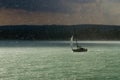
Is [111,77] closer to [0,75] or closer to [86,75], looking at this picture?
[86,75]

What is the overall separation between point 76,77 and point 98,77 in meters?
4.79

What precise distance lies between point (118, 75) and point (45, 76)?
53.7 feet

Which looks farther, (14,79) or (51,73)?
(51,73)

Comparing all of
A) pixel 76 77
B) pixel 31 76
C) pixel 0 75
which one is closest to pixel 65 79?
pixel 76 77

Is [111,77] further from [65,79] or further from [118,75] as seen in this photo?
[65,79]

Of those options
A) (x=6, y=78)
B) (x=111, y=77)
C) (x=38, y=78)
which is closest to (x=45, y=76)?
(x=38, y=78)

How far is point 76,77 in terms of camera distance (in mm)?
84562

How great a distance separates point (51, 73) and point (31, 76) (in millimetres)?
6535

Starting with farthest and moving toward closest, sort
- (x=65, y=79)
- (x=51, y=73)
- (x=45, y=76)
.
Result: (x=51, y=73) → (x=45, y=76) → (x=65, y=79)

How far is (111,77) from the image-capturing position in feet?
277

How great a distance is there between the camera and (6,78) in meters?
84.6

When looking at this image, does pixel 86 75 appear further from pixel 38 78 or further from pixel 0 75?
pixel 0 75

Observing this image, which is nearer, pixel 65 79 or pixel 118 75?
pixel 65 79

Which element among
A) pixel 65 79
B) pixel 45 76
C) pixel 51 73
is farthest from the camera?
pixel 51 73
